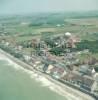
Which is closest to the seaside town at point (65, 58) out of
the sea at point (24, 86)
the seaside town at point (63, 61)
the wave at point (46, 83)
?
the seaside town at point (63, 61)

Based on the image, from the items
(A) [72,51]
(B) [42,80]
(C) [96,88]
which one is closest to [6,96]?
(B) [42,80]

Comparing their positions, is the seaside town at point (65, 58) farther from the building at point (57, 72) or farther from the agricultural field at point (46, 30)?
the agricultural field at point (46, 30)

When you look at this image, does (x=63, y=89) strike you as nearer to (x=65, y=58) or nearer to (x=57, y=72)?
(x=57, y=72)

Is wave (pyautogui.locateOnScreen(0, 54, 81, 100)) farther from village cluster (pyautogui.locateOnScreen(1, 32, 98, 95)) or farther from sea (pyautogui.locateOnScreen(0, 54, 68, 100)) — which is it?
village cluster (pyautogui.locateOnScreen(1, 32, 98, 95))

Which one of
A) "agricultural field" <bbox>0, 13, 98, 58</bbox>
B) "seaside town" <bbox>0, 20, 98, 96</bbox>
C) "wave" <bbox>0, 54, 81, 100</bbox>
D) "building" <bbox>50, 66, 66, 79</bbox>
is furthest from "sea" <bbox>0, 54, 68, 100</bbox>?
"agricultural field" <bbox>0, 13, 98, 58</bbox>

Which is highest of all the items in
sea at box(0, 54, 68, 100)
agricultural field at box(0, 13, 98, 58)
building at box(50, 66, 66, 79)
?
building at box(50, 66, 66, 79)

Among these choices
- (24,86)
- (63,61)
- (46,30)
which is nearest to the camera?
(24,86)

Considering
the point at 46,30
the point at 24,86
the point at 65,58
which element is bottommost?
the point at 46,30

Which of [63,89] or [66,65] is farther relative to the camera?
[66,65]

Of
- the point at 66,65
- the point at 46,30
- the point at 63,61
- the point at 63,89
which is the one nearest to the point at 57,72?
the point at 66,65
